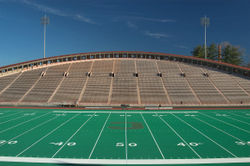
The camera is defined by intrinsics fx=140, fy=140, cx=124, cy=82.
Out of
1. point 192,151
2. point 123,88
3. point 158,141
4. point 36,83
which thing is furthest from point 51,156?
point 36,83

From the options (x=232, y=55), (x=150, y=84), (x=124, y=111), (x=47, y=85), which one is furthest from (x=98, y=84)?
(x=232, y=55)

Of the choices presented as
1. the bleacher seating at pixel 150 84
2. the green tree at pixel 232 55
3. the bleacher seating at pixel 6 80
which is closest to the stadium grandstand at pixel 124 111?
the bleacher seating at pixel 6 80

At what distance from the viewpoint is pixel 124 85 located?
28484mm

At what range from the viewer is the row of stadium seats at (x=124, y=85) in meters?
24.9

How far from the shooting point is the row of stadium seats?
24891mm

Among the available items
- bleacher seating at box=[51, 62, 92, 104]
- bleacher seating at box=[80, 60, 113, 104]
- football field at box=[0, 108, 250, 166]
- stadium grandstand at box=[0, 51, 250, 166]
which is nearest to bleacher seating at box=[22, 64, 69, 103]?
stadium grandstand at box=[0, 51, 250, 166]

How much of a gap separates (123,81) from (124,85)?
1.36 m

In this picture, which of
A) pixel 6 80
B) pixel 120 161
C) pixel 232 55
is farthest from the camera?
pixel 232 55

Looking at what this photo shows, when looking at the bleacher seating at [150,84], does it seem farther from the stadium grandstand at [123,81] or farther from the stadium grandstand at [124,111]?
the stadium grandstand at [124,111]

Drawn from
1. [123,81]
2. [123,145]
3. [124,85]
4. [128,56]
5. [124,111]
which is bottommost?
[124,111]

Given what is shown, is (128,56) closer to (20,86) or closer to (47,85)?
(47,85)

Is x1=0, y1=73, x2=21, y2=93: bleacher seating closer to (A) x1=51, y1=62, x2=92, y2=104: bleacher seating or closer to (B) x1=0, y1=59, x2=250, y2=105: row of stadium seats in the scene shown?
(B) x1=0, y1=59, x2=250, y2=105: row of stadium seats

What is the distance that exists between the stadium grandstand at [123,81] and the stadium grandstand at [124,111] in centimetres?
18

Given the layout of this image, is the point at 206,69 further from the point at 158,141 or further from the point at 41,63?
the point at 41,63
